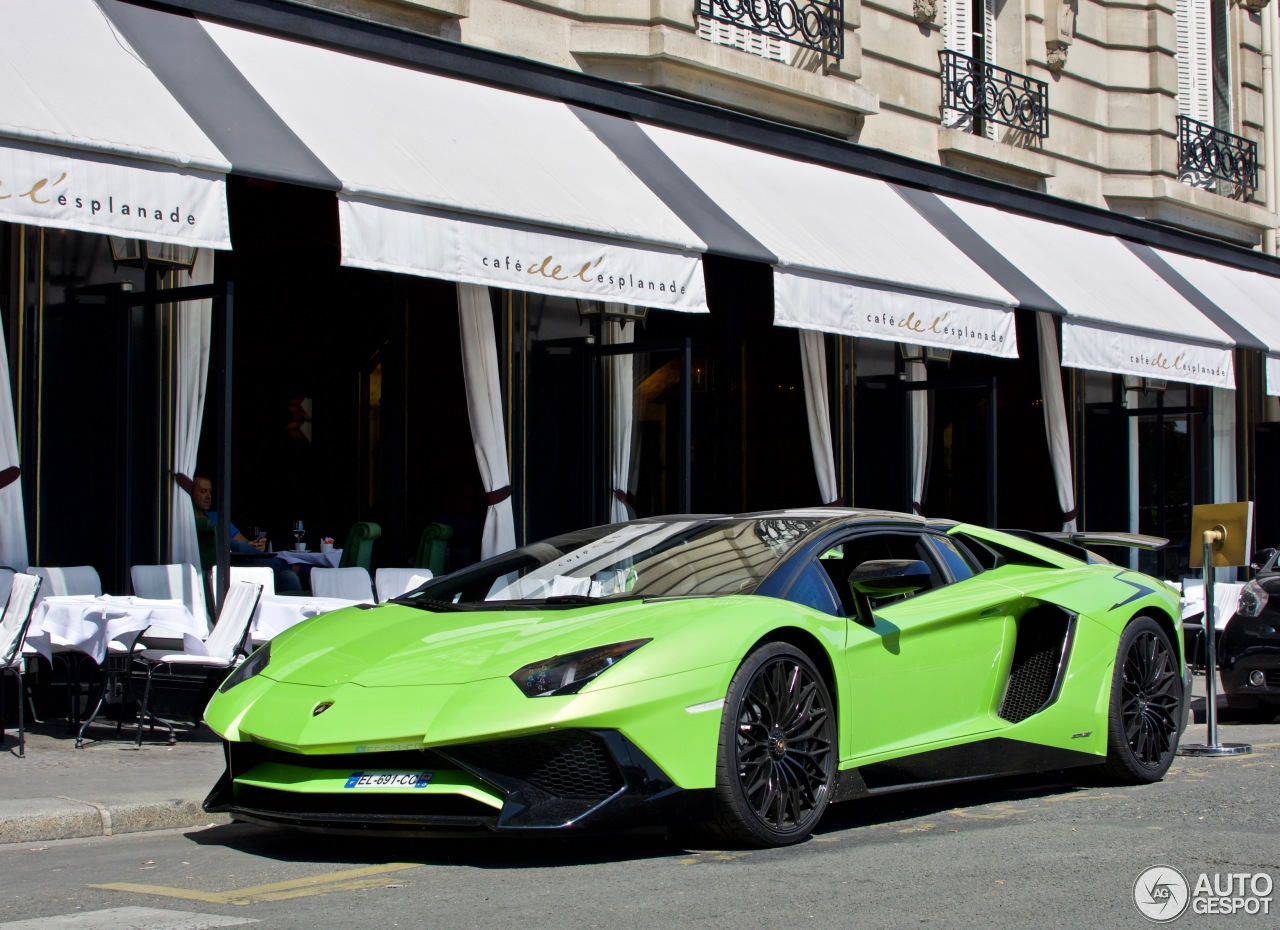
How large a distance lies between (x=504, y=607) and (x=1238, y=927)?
9.50 feet

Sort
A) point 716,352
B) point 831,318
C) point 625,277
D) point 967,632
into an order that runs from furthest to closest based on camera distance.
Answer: point 716,352 → point 831,318 → point 625,277 → point 967,632

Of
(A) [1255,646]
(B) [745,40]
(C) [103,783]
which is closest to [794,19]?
(B) [745,40]

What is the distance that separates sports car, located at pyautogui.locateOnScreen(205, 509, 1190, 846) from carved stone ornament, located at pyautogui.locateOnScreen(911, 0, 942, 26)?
36.5 feet

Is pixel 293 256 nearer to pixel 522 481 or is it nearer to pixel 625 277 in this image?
pixel 522 481

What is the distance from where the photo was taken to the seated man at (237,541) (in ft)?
37.0

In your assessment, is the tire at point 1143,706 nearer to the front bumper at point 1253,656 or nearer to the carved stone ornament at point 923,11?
the front bumper at point 1253,656

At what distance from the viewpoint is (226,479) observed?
31.6 feet

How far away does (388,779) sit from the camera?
5086 mm

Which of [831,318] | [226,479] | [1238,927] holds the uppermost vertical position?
[831,318]

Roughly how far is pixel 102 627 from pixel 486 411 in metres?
4.34

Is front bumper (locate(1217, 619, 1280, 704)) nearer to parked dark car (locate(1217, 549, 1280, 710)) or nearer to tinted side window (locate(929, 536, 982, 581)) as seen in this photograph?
parked dark car (locate(1217, 549, 1280, 710))

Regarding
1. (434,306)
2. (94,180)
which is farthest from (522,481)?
(94,180)

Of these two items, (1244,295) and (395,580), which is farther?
(1244,295)

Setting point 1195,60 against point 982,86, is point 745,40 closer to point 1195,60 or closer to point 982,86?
point 982,86
